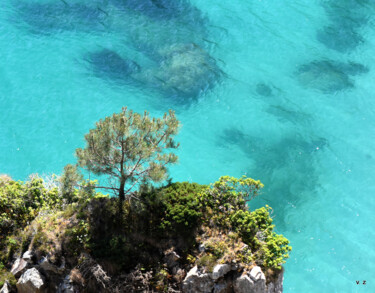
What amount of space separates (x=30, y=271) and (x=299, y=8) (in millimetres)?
27882

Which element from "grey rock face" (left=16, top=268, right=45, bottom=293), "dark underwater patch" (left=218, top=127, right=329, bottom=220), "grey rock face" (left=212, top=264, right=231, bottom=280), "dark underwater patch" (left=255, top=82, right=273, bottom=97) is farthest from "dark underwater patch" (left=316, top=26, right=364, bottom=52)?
"grey rock face" (left=16, top=268, right=45, bottom=293)

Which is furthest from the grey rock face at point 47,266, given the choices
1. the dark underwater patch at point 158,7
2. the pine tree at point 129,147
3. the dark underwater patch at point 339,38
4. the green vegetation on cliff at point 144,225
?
the dark underwater patch at point 339,38

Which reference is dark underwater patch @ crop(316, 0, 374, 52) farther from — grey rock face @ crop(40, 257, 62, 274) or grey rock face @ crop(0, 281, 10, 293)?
grey rock face @ crop(0, 281, 10, 293)

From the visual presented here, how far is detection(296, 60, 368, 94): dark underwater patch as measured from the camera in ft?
86.7

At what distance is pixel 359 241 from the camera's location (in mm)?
19422

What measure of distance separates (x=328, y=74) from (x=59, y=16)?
19.6 metres

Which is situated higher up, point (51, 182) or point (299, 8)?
point (299, 8)

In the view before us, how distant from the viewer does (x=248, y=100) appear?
24.8 metres

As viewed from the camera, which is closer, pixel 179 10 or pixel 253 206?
pixel 253 206

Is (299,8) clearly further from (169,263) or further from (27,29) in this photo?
(169,263)

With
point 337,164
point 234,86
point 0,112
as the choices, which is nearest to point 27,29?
point 0,112

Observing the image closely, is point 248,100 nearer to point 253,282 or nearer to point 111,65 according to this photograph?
point 111,65

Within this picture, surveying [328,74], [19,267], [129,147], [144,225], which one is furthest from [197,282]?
[328,74]

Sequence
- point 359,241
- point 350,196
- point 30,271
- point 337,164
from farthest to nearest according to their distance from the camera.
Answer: point 337,164 < point 350,196 < point 359,241 < point 30,271
